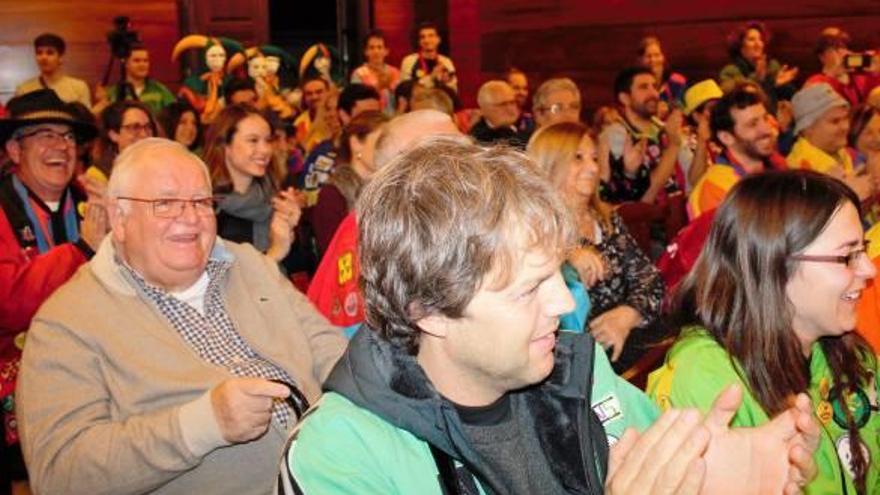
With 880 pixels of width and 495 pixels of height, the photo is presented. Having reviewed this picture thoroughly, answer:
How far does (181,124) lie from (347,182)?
94.6 inches

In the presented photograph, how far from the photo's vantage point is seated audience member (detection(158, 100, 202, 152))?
6484mm

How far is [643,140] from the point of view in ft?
20.6

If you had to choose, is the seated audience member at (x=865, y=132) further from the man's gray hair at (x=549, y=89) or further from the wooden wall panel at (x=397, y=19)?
the wooden wall panel at (x=397, y=19)

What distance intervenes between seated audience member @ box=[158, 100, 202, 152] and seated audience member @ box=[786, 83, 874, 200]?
3.43 metres

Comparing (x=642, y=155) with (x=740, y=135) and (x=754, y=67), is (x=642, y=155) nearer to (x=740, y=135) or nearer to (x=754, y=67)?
(x=740, y=135)

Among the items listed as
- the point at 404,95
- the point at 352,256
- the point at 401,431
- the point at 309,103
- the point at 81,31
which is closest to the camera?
the point at 401,431

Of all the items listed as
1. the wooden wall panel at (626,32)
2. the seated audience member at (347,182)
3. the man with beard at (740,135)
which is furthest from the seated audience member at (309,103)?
the man with beard at (740,135)

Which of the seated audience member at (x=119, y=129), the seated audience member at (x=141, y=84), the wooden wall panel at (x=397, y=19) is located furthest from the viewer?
the wooden wall panel at (x=397, y=19)

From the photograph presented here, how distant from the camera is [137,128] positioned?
16.8ft

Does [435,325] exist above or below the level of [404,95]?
below

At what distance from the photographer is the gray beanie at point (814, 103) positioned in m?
5.47

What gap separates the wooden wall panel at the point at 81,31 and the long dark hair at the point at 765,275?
10159mm

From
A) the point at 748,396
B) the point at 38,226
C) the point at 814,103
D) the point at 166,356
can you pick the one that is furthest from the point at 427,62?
the point at 748,396

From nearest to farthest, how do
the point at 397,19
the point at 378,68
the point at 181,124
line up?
the point at 181,124 < the point at 378,68 < the point at 397,19
